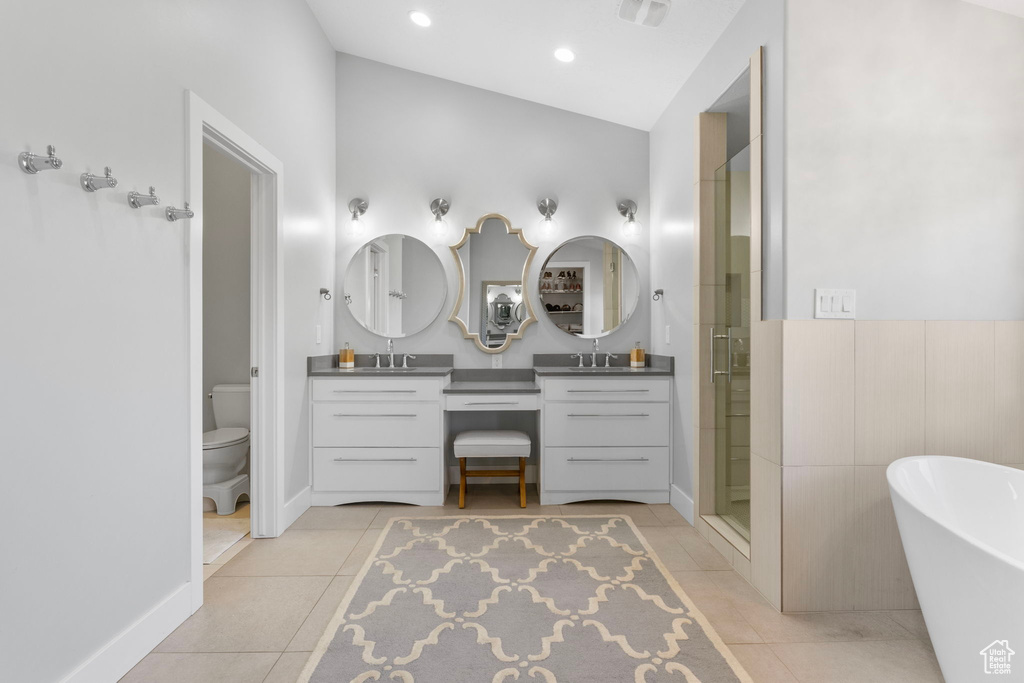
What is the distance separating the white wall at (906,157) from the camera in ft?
7.04

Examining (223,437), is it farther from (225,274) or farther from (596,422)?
(596,422)

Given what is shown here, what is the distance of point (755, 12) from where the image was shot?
7.82ft

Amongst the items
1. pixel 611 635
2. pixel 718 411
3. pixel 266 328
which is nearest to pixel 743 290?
pixel 718 411

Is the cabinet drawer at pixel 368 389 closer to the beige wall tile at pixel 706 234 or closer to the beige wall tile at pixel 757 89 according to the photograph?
the beige wall tile at pixel 706 234

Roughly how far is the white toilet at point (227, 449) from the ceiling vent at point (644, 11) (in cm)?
317

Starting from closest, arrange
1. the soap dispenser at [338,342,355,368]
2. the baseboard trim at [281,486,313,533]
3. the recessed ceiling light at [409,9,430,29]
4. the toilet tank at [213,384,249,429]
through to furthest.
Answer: the baseboard trim at [281,486,313,533], the recessed ceiling light at [409,9,430,29], the toilet tank at [213,384,249,429], the soap dispenser at [338,342,355,368]

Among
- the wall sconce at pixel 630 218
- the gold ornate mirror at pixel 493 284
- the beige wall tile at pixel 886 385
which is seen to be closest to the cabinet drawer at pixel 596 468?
the gold ornate mirror at pixel 493 284

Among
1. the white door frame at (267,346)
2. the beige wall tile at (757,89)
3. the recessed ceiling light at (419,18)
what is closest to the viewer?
the beige wall tile at (757,89)

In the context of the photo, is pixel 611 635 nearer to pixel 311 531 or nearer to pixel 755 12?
pixel 311 531

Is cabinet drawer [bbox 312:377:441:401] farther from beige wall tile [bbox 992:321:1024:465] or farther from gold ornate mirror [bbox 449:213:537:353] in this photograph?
beige wall tile [bbox 992:321:1024:465]

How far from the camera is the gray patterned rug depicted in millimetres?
1776

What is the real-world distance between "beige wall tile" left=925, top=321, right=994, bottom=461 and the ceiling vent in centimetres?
178

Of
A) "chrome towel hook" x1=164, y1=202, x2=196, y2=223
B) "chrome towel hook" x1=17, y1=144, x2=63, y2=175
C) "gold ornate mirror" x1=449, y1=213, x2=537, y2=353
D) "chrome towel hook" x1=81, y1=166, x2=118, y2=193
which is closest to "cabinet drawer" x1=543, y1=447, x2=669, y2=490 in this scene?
"gold ornate mirror" x1=449, y1=213, x2=537, y2=353

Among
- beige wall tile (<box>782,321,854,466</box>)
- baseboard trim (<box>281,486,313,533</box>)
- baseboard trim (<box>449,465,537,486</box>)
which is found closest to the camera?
beige wall tile (<box>782,321,854,466</box>)
